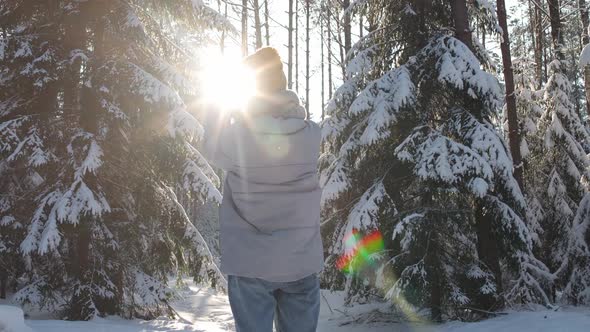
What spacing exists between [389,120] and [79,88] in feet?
16.5

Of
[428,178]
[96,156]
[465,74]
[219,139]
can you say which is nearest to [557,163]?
[465,74]

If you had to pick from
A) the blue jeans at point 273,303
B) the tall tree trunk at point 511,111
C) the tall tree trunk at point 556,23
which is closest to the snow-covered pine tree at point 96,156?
the blue jeans at point 273,303

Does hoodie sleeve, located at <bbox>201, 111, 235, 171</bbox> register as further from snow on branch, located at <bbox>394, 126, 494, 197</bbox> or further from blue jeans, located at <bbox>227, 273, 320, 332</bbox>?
snow on branch, located at <bbox>394, 126, 494, 197</bbox>

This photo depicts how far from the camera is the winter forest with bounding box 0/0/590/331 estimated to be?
7.65 metres

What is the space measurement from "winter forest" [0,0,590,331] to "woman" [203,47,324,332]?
210 inches

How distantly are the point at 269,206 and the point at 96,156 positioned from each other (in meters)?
5.75

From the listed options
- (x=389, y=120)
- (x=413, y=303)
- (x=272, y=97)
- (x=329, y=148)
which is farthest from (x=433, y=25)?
(x=272, y=97)

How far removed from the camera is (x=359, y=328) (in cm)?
955

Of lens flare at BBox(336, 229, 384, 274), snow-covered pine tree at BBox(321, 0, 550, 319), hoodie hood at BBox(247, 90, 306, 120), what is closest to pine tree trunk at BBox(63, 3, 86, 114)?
snow-covered pine tree at BBox(321, 0, 550, 319)

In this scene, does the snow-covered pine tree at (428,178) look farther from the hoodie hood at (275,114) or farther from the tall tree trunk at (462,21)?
the hoodie hood at (275,114)

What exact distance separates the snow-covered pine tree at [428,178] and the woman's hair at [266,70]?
214 inches

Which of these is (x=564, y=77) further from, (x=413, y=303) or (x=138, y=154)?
(x=138, y=154)

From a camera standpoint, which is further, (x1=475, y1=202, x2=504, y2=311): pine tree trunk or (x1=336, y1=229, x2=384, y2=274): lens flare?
(x1=475, y1=202, x2=504, y2=311): pine tree trunk

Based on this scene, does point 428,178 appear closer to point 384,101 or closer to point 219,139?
point 384,101
